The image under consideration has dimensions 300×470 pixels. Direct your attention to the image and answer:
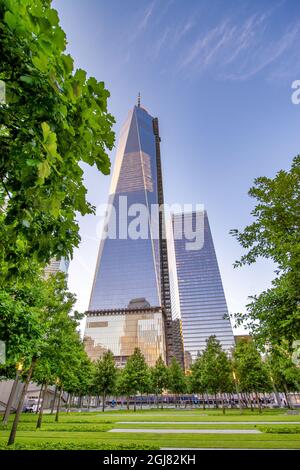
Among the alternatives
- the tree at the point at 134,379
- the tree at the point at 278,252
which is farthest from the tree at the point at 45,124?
the tree at the point at 134,379

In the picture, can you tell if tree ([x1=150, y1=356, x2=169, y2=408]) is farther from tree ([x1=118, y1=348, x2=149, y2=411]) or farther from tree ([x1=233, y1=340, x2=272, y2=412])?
tree ([x1=233, y1=340, x2=272, y2=412])

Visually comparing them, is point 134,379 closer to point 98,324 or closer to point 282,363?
point 282,363

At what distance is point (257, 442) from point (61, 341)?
10.9 m

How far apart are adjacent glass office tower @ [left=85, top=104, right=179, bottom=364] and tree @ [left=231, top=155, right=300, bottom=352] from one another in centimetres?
11774

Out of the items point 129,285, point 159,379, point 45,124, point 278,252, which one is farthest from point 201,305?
point 45,124

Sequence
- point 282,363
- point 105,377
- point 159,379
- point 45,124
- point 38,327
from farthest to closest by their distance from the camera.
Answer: point 159,379, point 105,377, point 282,363, point 38,327, point 45,124

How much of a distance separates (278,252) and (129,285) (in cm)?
13590

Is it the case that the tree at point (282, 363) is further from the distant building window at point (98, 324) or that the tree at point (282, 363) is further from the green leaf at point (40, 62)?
the distant building window at point (98, 324)

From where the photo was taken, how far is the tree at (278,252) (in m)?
8.27

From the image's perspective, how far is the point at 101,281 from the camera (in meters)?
144

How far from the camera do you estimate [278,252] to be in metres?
8.62

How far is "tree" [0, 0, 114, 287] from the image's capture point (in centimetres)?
207

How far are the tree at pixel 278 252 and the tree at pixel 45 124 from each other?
691cm
